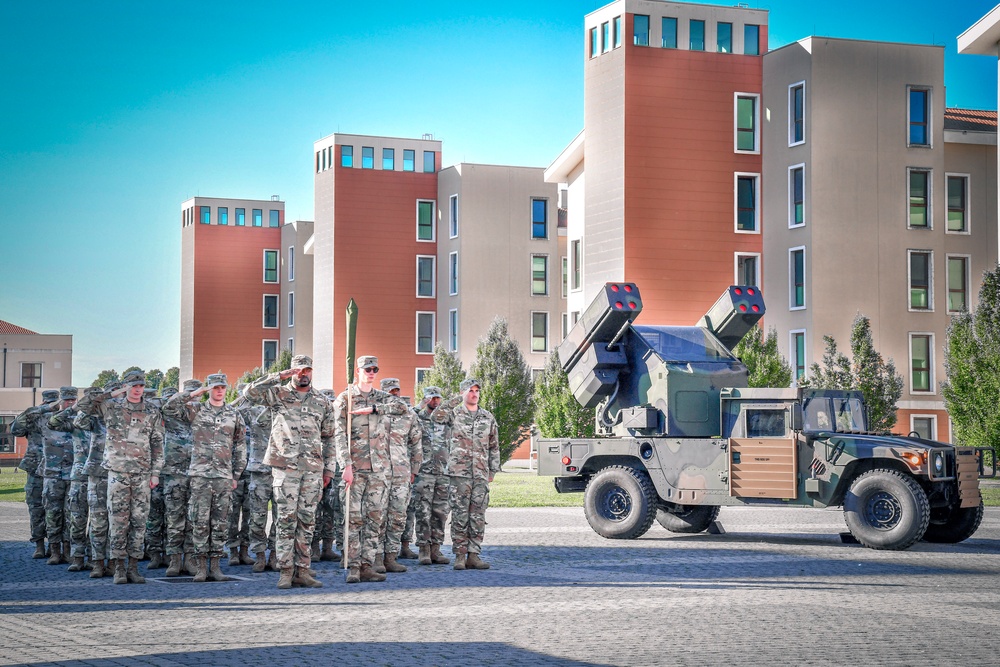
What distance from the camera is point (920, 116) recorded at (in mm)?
40469

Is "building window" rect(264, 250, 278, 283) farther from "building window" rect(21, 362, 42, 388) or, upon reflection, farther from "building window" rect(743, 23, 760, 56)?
"building window" rect(743, 23, 760, 56)

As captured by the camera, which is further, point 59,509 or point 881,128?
point 881,128

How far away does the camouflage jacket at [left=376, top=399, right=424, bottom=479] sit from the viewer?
1320 cm

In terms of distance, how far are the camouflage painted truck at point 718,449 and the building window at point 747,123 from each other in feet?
76.5

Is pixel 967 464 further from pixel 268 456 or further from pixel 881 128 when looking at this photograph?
pixel 881 128

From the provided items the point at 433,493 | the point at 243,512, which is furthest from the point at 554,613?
the point at 243,512

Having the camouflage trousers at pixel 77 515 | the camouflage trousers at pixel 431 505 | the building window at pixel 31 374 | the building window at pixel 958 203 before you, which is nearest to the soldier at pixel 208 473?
the camouflage trousers at pixel 77 515

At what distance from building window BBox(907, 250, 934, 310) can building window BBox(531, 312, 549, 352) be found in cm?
2272

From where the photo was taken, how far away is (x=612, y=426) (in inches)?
755

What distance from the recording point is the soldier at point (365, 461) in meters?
12.8

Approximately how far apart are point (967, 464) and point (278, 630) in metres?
10.6

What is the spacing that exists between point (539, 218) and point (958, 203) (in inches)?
922

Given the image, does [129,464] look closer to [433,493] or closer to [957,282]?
[433,493]

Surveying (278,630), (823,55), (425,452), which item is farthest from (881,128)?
(278,630)
